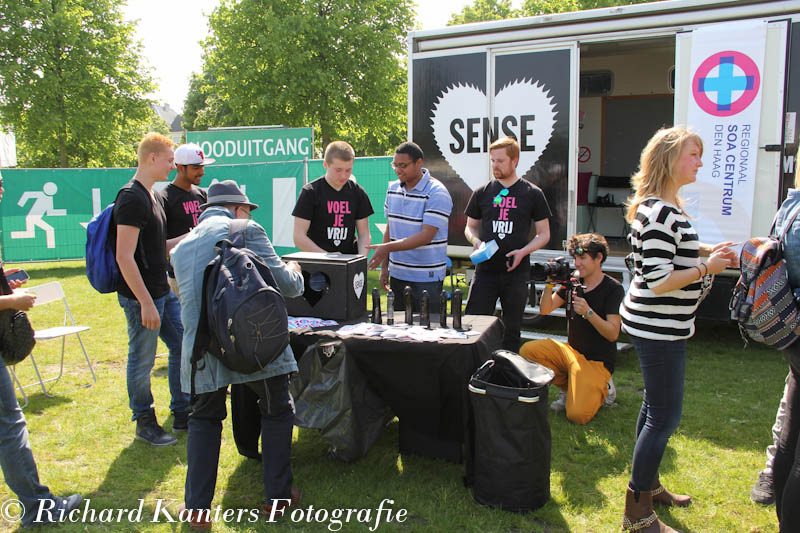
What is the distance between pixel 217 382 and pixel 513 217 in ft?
7.85

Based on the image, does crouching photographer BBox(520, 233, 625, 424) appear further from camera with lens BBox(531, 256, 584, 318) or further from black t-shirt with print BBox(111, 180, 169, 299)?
black t-shirt with print BBox(111, 180, 169, 299)

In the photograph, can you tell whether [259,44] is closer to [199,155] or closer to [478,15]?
[478,15]

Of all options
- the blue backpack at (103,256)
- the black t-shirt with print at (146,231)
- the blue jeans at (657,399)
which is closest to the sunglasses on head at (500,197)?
the blue jeans at (657,399)

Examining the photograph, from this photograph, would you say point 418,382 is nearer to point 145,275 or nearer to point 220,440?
point 220,440

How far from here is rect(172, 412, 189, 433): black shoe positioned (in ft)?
12.8

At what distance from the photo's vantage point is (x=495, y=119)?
5797mm

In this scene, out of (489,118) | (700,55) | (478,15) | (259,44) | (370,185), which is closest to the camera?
(700,55)

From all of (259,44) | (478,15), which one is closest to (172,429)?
(259,44)

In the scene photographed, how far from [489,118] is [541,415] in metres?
3.69

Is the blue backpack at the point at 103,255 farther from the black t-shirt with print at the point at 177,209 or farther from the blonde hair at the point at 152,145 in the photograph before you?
the black t-shirt with print at the point at 177,209

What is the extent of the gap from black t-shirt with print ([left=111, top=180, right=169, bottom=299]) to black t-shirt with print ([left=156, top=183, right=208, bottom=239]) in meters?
0.36

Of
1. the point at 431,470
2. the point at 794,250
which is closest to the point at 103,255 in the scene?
the point at 431,470

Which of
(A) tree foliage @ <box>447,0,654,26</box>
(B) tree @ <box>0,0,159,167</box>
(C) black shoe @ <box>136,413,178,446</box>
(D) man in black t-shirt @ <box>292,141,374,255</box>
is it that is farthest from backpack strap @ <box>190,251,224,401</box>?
(A) tree foliage @ <box>447,0,654,26</box>

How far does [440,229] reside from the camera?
4164mm
